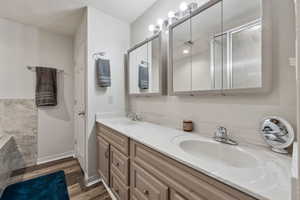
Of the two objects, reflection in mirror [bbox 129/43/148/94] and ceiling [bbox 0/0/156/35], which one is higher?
ceiling [bbox 0/0/156/35]

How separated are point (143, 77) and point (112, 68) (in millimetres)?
542

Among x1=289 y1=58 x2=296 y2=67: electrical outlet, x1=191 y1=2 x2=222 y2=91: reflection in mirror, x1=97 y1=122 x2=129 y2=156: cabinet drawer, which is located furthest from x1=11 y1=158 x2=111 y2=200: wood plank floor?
x1=289 y1=58 x2=296 y2=67: electrical outlet

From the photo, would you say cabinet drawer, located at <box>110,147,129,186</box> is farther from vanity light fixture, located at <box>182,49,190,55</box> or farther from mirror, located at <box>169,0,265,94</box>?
vanity light fixture, located at <box>182,49,190,55</box>

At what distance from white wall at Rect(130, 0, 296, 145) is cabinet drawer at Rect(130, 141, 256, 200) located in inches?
20.5

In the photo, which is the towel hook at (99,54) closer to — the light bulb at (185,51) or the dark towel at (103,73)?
the dark towel at (103,73)

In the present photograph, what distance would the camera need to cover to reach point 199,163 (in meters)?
0.63

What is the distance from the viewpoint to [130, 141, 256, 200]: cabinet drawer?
21.0 inches

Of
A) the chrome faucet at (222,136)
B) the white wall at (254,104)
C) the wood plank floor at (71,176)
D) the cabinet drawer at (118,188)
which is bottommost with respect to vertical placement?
the wood plank floor at (71,176)

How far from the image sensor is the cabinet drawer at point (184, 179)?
1.75ft

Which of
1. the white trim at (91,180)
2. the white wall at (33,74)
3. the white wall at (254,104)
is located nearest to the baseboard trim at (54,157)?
the white wall at (33,74)

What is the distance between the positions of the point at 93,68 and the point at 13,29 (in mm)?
1641

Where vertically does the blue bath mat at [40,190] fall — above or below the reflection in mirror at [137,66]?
below

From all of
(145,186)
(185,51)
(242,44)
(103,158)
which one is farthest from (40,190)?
(242,44)

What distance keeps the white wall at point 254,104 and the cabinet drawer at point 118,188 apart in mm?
761
